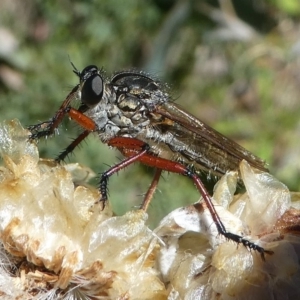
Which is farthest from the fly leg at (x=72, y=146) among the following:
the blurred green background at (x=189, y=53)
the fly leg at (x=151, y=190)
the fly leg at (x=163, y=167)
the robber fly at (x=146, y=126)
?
the blurred green background at (x=189, y=53)

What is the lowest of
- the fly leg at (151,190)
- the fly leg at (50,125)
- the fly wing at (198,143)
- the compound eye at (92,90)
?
the fly leg at (50,125)

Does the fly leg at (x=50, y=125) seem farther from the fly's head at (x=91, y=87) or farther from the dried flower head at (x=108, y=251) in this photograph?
the dried flower head at (x=108, y=251)

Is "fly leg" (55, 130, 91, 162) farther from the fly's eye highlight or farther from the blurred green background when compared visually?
the blurred green background

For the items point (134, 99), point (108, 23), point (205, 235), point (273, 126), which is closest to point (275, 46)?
point (273, 126)

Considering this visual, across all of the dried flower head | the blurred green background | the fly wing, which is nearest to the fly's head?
the fly wing

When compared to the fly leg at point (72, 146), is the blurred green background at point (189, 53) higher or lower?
higher

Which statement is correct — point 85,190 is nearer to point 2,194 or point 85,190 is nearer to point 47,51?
point 2,194

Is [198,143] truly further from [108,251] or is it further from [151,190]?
[108,251]
